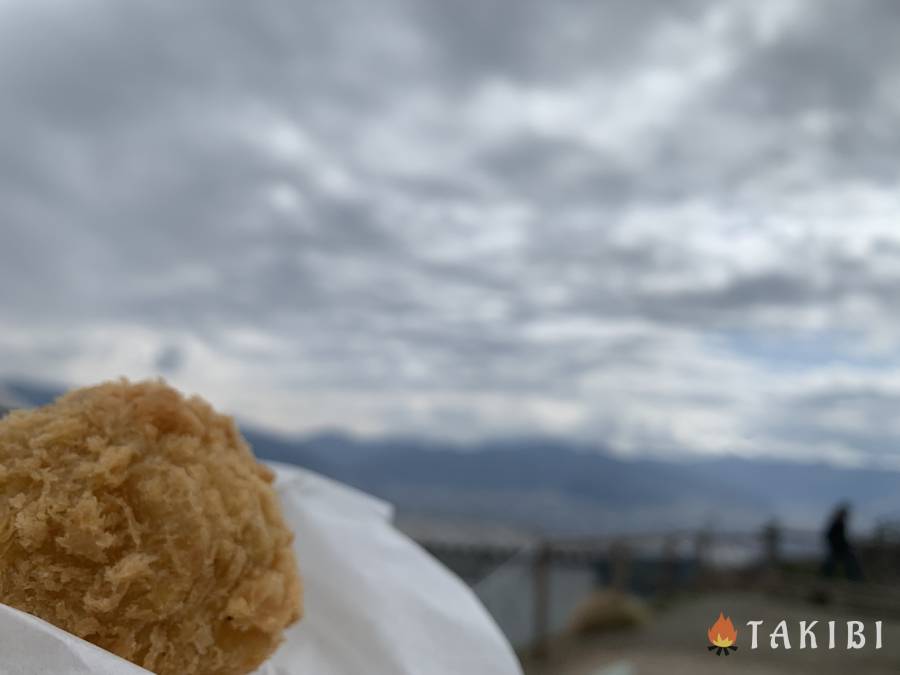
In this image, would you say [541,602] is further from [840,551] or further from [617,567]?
[840,551]

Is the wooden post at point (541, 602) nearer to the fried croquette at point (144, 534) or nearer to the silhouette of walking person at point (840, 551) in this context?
the silhouette of walking person at point (840, 551)

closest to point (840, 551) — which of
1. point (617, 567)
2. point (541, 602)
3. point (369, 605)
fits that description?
point (617, 567)

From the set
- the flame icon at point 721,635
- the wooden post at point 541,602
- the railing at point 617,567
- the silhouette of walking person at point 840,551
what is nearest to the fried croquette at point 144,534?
the flame icon at point 721,635

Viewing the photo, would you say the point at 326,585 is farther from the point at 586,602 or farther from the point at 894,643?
the point at 894,643

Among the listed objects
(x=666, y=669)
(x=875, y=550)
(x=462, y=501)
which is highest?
(x=462, y=501)

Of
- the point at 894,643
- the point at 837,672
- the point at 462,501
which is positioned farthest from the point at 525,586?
the point at 462,501

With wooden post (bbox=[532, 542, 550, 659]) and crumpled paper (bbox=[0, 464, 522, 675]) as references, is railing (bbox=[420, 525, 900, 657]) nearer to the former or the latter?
wooden post (bbox=[532, 542, 550, 659])

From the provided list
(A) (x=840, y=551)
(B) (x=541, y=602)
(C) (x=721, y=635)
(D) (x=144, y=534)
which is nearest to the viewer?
(D) (x=144, y=534)
